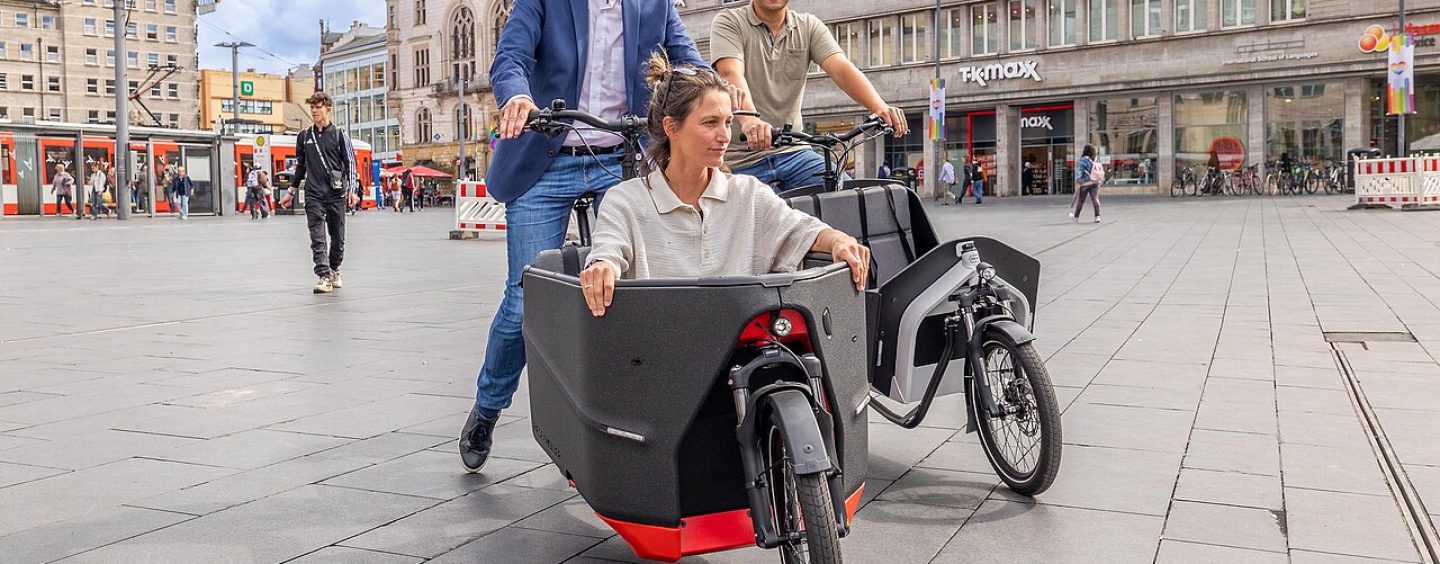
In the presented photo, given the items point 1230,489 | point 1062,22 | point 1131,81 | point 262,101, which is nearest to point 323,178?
point 1230,489

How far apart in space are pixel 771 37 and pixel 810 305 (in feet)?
8.82

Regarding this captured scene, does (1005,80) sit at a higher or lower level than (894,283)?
higher

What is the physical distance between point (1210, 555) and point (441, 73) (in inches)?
3518

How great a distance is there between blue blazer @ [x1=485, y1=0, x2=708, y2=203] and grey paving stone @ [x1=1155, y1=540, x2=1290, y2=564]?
1.98 metres

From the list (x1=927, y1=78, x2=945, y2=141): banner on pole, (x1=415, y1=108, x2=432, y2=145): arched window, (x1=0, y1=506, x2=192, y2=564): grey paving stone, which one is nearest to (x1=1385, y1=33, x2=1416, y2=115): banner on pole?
(x1=927, y1=78, x2=945, y2=141): banner on pole

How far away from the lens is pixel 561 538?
3631 mm

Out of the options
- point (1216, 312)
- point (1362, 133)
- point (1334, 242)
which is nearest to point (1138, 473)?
point (1216, 312)

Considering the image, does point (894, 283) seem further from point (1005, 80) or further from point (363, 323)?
point (1005, 80)

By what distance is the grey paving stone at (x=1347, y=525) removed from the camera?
11.3 feet

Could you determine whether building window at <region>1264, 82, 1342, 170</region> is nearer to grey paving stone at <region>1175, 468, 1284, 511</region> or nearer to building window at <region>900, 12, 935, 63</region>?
building window at <region>900, 12, 935, 63</region>

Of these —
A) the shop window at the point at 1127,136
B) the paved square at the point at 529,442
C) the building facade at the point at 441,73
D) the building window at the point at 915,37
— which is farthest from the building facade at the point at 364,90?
the paved square at the point at 529,442

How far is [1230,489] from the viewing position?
4.05 metres

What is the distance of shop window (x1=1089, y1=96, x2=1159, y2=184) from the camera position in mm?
45094

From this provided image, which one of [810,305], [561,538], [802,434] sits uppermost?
[810,305]
